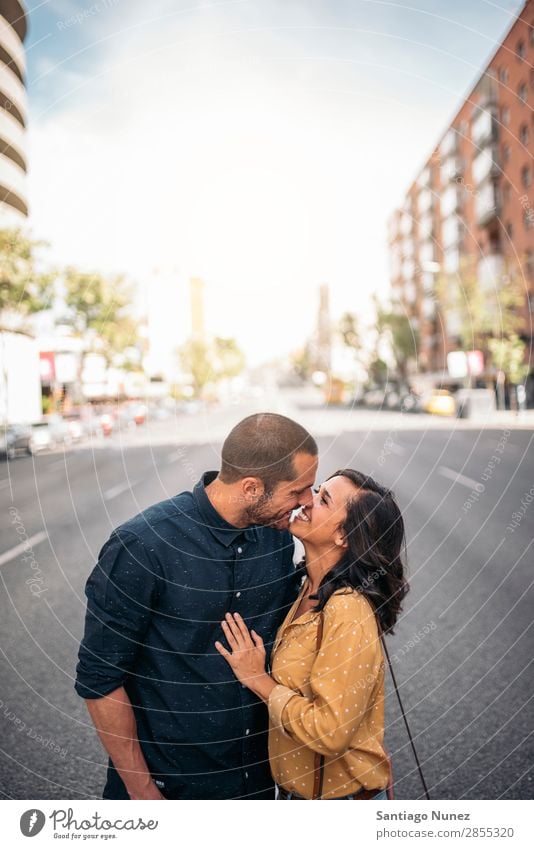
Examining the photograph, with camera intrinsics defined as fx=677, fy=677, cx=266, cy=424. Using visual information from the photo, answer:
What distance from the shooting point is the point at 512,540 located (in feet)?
26.4

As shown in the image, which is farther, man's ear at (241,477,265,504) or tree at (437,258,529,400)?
tree at (437,258,529,400)

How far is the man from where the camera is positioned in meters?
1.88

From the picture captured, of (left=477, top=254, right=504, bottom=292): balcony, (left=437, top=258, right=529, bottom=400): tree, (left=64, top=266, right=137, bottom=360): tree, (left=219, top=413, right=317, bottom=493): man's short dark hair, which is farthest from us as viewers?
(left=477, top=254, right=504, bottom=292): balcony

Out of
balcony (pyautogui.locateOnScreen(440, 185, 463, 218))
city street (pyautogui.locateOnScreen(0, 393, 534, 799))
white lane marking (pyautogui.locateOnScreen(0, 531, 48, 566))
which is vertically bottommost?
white lane marking (pyautogui.locateOnScreen(0, 531, 48, 566))

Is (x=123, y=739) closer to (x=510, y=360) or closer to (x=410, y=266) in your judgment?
(x=510, y=360)

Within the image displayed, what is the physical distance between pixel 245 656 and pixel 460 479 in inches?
492

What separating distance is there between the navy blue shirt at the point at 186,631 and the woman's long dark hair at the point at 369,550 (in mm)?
210

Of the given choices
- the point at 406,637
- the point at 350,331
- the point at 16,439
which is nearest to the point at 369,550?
the point at 350,331

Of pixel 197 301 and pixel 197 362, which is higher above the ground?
pixel 197 301

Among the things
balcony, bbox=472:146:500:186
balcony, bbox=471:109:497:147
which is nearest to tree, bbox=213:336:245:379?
balcony, bbox=472:146:500:186

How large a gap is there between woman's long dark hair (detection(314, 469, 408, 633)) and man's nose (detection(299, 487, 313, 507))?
4.9 inches

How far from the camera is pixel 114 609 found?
186cm

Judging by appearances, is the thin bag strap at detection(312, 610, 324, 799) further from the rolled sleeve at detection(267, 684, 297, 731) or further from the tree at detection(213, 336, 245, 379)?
the tree at detection(213, 336, 245, 379)
